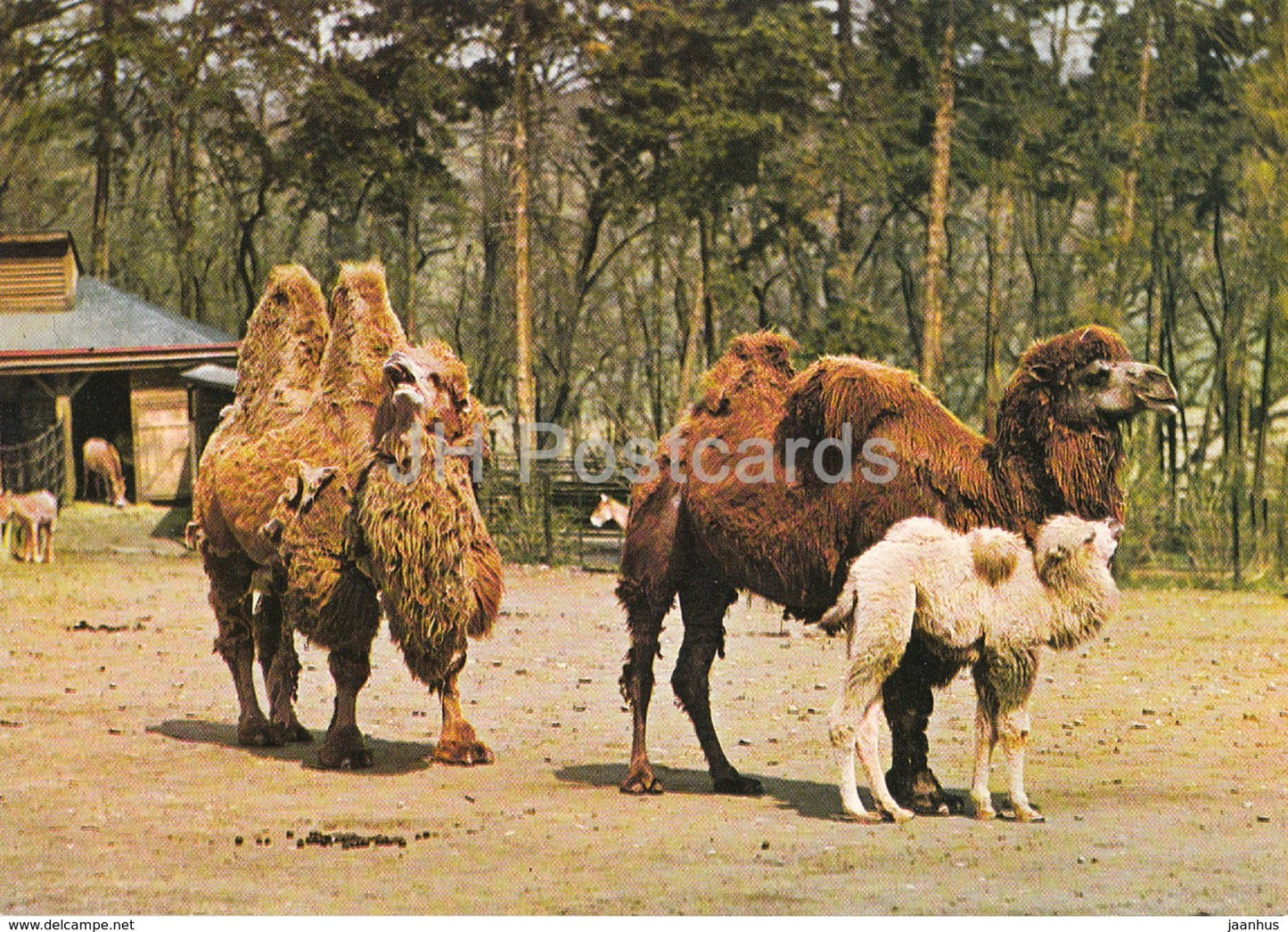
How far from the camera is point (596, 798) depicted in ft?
31.6

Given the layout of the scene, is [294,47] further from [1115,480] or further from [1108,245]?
[1115,480]

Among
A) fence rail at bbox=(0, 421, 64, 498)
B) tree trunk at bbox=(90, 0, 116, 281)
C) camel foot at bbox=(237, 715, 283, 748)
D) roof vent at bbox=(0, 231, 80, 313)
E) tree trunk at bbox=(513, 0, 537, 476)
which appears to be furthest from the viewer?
tree trunk at bbox=(90, 0, 116, 281)

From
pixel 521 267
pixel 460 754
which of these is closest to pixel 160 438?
pixel 521 267

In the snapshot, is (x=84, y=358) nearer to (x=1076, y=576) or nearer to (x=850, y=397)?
(x=850, y=397)

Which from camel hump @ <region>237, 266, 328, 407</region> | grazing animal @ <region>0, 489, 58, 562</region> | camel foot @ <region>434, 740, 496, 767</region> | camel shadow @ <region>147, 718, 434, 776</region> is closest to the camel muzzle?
camel foot @ <region>434, 740, 496, 767</region>

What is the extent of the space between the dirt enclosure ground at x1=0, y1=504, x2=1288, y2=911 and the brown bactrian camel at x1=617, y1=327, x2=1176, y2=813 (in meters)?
0.61

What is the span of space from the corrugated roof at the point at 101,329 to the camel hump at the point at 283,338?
19.6 meters

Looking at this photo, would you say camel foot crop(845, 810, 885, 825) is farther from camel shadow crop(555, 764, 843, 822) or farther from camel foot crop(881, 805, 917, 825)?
camel shadow crop(555, 764, 843, 822)

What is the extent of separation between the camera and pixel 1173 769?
10.7 metres

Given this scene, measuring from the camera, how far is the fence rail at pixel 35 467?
30.8 meters

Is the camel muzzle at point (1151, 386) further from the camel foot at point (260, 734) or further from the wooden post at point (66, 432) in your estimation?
the wooden post at point (66, 432)

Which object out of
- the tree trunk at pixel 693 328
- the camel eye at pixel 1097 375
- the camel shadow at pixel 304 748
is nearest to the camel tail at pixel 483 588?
the camel shadow at pixel 304 748

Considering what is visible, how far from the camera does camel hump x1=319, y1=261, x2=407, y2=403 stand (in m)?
11.1

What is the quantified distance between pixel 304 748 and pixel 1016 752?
15.2ft
